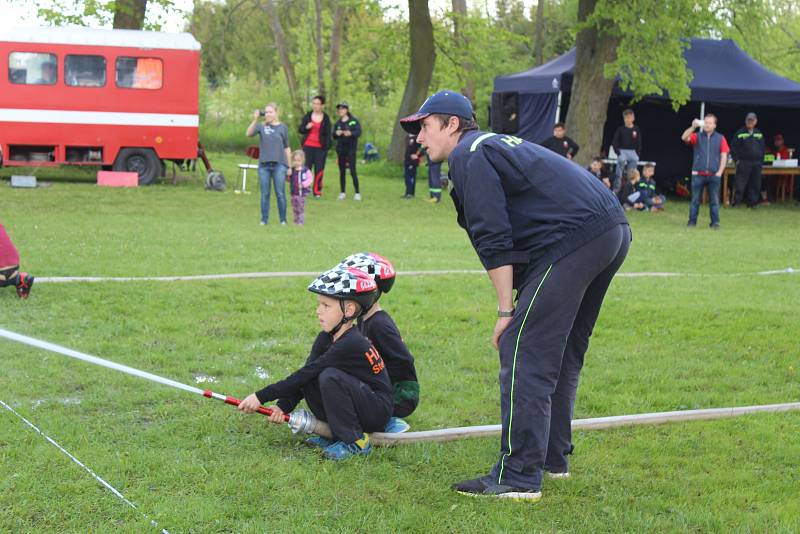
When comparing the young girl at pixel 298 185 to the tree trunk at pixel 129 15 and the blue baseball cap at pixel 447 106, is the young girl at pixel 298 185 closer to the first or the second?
the tree trunk at pixel 129 15

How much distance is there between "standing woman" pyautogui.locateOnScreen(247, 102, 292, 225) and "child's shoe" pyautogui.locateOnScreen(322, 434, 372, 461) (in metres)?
10.6

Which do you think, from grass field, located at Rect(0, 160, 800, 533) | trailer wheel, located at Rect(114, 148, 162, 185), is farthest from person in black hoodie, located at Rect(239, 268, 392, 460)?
trailer wheel, located at Rect(114, 148, 162, 185)

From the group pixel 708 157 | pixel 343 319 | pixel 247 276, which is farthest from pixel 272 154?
pixel 343 319

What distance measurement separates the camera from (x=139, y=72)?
Answer: 23.2 m

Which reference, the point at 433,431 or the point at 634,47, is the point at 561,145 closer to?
the point at 634,47

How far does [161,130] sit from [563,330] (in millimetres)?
20162

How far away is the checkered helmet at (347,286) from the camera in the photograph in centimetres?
531

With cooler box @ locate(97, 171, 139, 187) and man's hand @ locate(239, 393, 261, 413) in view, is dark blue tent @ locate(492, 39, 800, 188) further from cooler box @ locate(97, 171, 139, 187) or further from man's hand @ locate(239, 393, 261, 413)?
man's hand @ locate(239, 393, 261, 413)

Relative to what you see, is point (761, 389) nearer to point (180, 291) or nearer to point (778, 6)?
point (180, 291)

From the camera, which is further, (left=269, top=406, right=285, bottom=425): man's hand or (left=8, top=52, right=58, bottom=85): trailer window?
(left=8, top=52, right=58, bottom=85): trailer window

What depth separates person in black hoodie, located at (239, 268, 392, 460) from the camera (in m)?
5.26

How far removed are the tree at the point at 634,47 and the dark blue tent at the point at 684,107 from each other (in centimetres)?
122

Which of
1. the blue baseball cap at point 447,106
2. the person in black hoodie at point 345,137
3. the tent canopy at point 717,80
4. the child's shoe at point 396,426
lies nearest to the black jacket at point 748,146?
the tent canopy at point 717,80

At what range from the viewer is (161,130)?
919 inches
